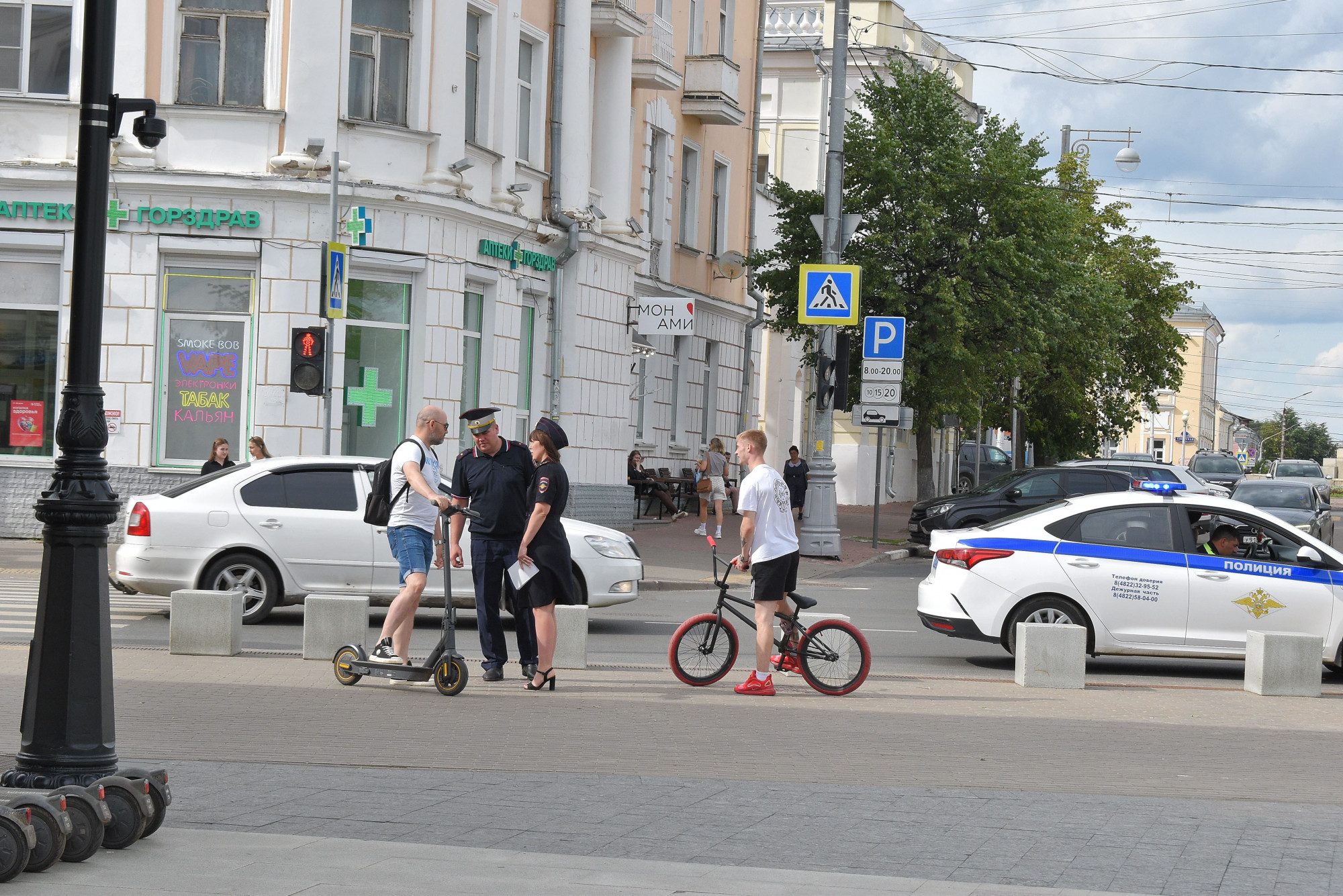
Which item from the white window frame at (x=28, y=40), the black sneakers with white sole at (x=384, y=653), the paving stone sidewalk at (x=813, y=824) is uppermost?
the white window frame at (x=28, y=40)

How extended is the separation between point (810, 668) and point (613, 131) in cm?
1852

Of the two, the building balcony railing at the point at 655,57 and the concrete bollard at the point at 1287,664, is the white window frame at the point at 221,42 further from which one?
the concrete bollard at the point at 1287,664

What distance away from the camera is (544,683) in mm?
11000

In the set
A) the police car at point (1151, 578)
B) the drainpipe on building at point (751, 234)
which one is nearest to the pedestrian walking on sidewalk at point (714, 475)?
→ the drainpipe on building at point (751, 234)

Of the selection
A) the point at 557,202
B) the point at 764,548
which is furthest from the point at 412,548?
the point at 557,202

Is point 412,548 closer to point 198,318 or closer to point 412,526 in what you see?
point 412,526

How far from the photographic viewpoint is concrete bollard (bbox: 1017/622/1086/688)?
12211 millimetres

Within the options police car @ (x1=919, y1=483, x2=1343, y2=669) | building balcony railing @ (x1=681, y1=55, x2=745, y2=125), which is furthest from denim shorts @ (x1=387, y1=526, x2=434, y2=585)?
building balcony railing @ (x1=681, y1=55, x2=745, y2=125)

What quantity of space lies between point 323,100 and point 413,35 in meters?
1.73

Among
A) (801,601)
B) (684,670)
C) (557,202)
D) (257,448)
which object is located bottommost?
(684,670)

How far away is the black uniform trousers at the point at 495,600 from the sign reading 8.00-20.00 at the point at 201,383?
1183 cm

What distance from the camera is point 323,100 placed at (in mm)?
21812

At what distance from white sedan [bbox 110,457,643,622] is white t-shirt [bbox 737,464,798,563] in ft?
11.6

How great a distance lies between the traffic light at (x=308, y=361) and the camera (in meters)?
18.5
